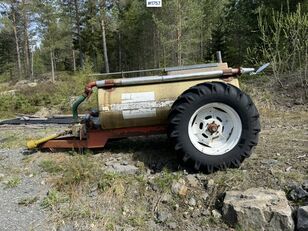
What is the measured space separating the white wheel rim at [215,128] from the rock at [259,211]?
2.31ft

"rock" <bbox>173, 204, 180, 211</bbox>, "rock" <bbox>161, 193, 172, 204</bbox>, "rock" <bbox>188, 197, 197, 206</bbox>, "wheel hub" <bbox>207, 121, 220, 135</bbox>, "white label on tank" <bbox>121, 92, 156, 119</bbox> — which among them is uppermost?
"white label on tank" <bbox>121, 92, 156, 119</bbox>

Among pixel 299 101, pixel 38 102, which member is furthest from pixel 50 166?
pixel 38 102

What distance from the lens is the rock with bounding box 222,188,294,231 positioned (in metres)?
3.37

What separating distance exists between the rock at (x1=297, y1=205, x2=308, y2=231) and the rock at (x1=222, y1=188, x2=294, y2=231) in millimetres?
59

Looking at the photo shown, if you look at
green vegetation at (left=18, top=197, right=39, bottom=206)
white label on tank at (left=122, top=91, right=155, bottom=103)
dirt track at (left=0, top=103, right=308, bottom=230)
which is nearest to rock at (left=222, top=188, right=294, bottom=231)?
dirt track at (left=0, top=103, right=308, bottom=230)

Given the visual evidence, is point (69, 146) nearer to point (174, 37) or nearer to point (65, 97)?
point (65, 97)

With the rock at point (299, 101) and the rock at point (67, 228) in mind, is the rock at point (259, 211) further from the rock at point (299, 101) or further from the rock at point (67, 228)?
the rock at point (299, 101)

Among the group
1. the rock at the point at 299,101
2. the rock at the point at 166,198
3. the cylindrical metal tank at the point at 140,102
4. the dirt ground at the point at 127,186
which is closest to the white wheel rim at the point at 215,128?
the dirt ground at the point at 127,186

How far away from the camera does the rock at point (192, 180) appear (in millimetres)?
3891

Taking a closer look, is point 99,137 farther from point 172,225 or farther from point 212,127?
point 172,225

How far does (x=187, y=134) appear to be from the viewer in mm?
4055

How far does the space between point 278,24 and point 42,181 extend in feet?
24.3

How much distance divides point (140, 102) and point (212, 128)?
2.81ft

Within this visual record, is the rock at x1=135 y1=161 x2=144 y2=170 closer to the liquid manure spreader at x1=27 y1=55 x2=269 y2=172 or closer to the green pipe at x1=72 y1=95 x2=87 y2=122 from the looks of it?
the liquid manure spreader at x1=27 y1=55 x2=269 y2=172
